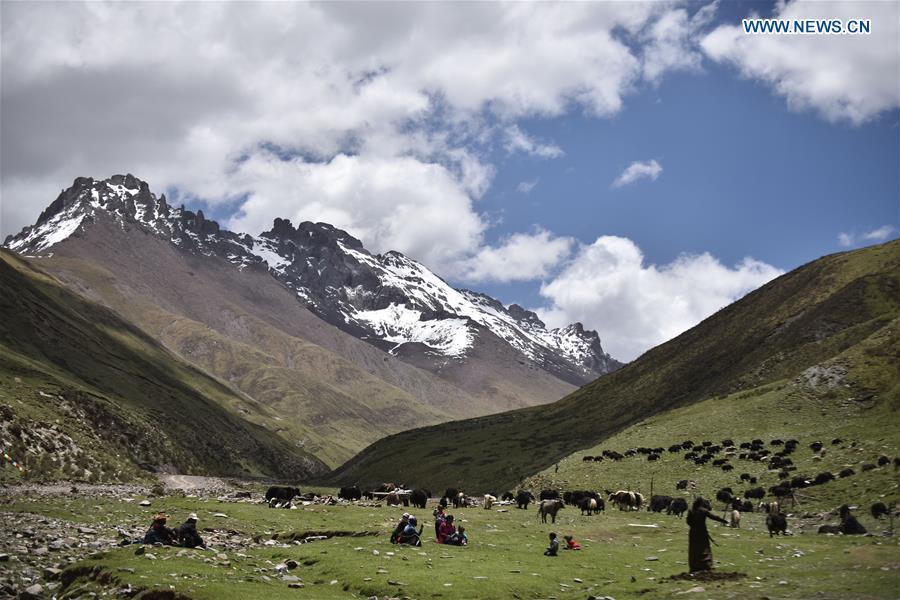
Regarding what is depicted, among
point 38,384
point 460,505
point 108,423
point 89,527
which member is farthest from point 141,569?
point 108,423

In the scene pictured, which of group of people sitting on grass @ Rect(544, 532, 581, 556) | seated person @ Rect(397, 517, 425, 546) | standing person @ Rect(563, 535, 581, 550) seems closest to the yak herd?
standing person @ Rect(563, 535, 581, 550)

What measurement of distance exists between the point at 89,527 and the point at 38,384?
98.0 metres

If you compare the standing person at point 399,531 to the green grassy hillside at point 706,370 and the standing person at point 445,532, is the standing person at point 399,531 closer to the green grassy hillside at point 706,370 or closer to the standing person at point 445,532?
the standing person at point 445,532

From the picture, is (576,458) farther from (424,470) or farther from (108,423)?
(108,423)

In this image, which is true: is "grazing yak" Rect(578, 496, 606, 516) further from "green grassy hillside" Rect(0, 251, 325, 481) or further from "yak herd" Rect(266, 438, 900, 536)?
→ "green grassy hillside" Rect(0, 251, 325, 481)

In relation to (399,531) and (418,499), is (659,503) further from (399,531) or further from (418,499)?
(399,531)

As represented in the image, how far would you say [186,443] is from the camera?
196 meters

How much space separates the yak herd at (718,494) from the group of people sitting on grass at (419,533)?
487 inches

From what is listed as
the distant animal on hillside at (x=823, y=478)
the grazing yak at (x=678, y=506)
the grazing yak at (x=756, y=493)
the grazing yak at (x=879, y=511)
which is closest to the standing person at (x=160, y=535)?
the grazing yak at (x=678, y=506)

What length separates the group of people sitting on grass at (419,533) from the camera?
37.6 m

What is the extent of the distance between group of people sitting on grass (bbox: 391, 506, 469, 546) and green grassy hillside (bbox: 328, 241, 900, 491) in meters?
67.1

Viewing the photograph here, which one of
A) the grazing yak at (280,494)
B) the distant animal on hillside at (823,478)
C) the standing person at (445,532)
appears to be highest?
the distant animal on hillside at (823,478)

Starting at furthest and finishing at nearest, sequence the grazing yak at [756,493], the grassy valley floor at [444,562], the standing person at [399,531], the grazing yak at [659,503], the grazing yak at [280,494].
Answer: the grazing yak at [280,494], the grazing yak at [756,493], the grazing yak at [659,503], the standing person at [399,531], the grassy valley floor at [444,562]

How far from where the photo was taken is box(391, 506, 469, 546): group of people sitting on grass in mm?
37594
